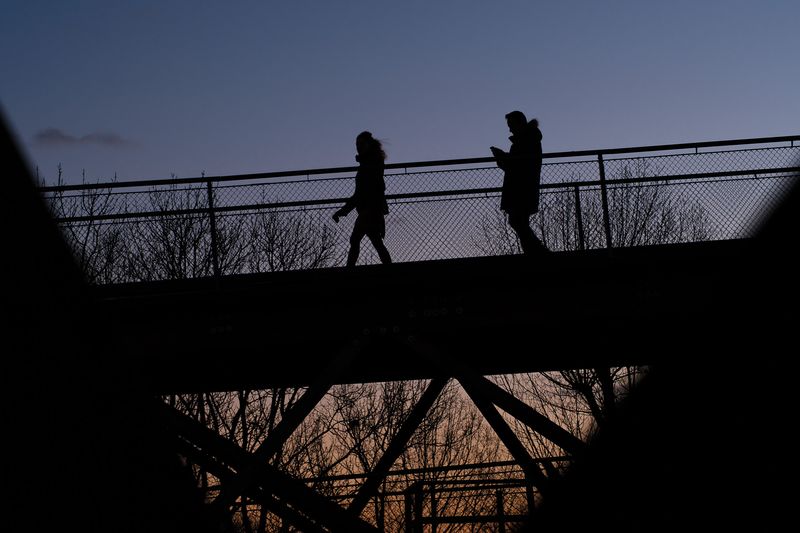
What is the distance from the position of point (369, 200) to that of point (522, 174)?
5.68 feet

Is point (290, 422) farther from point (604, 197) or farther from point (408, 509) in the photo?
point (408, 509)

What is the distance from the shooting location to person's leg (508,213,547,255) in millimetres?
10289

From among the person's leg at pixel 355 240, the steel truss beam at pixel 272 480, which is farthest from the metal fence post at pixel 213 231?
the steel truss beam at pixel 272 480

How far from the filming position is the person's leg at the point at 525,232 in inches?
405

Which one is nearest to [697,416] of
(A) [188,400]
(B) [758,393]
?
(B) [758,393]

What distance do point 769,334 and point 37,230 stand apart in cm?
81

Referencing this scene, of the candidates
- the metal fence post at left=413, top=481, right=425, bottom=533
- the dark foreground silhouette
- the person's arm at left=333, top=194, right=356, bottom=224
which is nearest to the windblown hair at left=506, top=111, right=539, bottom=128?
the person's arm at left=333, top=194, right=356, bottom=224

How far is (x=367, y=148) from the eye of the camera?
1061 centimetres

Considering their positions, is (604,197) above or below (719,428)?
above

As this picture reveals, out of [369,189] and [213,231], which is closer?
[213,231]

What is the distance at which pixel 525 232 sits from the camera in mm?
10398

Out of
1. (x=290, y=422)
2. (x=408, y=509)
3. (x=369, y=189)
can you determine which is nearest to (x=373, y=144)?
(x=369, y=189)

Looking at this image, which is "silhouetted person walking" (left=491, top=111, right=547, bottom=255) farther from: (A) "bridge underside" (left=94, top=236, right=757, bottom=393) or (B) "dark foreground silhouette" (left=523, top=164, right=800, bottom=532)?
(B) "dark foreground silhouette" (left=523, top=164, right=800, bottom=532)

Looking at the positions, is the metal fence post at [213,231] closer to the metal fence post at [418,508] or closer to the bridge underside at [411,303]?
the bridge underside at [411,303]
